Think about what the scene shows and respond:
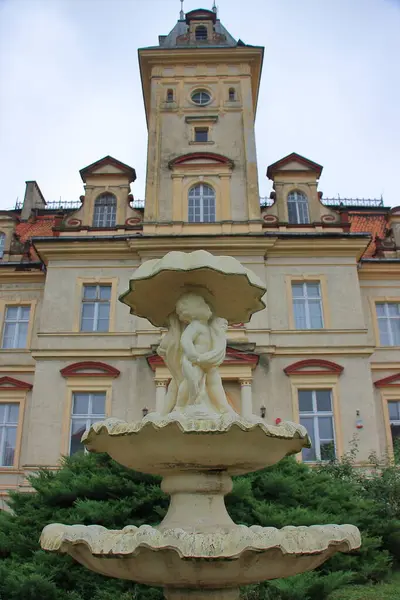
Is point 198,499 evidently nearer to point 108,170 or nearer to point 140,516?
point 140,516

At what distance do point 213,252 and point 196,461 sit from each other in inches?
576

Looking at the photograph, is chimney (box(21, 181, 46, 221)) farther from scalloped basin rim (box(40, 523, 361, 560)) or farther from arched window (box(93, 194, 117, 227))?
scalloped basin rim (box(40, 523, 361, 560))

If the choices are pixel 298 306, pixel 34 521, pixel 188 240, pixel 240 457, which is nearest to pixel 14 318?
pixel 188 240

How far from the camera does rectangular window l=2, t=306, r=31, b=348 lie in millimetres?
20516

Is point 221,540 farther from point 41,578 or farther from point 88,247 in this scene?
point 88,247

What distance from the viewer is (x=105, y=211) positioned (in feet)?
70.2

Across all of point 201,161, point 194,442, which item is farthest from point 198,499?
point 201,161

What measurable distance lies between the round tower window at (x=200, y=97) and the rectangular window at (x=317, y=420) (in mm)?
12683

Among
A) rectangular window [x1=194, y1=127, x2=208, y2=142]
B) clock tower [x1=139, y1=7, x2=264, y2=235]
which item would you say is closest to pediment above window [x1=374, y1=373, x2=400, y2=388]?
clock tower [x1=139, y1=7, x2=264, y2=235]

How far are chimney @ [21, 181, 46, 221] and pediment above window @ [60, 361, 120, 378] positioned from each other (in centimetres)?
1055

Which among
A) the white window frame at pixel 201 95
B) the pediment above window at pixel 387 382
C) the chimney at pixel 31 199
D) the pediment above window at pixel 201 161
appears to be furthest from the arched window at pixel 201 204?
the chimney at pixel 31 199

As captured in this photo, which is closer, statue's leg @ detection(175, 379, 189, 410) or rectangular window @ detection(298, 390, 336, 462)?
statue's leg @ detection(175, 379, 189, 410)

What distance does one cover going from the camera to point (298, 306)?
1914cm

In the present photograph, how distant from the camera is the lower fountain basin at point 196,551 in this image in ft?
13.5
